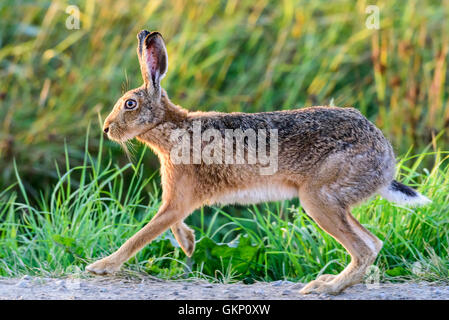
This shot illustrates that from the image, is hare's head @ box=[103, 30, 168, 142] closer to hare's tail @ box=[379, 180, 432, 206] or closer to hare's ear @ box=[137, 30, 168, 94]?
hare's ear @ box=[137, 30, 168, 94]

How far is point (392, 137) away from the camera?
7.40 m

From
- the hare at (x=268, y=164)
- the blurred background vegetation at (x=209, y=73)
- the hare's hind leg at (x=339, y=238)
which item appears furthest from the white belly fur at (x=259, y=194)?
the blurred background vegetation at (x=209, y=73)

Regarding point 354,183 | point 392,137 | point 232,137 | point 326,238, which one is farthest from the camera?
point 392,137

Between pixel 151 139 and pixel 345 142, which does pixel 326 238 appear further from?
pixel 151 139

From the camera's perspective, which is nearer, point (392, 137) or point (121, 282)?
point (121, 282)

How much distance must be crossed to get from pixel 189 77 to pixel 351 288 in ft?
12.2

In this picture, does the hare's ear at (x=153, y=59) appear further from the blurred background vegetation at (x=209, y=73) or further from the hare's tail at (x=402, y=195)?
the blurred background vegetation at (x=209, y=73)

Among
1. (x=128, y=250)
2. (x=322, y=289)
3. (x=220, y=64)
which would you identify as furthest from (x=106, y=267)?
(x=220, y=64)

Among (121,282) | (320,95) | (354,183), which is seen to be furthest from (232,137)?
(320,95)

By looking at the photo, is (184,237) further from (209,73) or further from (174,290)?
(209,73)

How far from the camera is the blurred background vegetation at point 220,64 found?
734cm

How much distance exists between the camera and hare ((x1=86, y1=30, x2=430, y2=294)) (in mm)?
4406

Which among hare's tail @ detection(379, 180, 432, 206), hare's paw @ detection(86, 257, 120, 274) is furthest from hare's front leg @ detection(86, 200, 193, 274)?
hare's tail @ detection(379, 180, 432, 206)

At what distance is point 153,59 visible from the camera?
459cm
